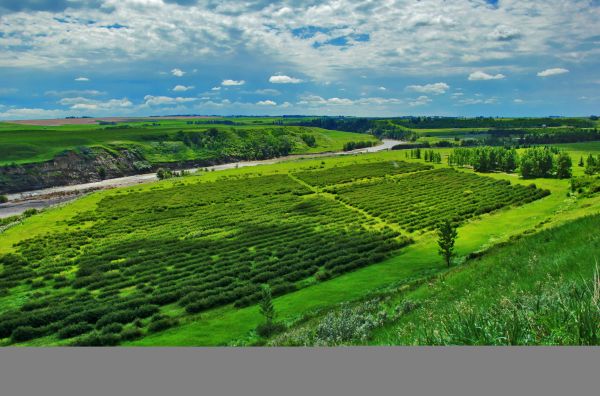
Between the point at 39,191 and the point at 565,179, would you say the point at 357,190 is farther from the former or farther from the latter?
the point at 39,191

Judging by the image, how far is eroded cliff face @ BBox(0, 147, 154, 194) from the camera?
438 ft

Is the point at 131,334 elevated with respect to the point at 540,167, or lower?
lower

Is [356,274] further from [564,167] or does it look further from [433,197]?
[564,167]

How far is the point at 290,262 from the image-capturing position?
164 feet

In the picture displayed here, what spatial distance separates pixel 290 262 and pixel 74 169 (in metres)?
131

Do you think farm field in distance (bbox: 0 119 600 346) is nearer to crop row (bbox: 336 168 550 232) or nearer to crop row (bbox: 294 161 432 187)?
crop row (bbox: 336 168 550 232)

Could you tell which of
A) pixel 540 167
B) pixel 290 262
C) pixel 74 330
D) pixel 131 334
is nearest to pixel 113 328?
pixel 131 334

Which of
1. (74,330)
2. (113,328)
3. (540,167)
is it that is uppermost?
(540,167)

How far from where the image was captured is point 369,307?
26.4 m

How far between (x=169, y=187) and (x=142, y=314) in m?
88.5

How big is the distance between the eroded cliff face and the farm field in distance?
135 ft

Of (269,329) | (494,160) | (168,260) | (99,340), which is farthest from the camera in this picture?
(494,160)

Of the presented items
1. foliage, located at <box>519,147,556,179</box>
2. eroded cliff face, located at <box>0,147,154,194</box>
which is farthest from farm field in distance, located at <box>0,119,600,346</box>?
eroded cliff face, located at <box>0,147,154,194</box>

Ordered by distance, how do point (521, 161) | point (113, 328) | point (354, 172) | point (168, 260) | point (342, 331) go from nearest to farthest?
point (342, 331) → point (113, 328) → point (168, 260) → point (521, 161) → point (354, 172)
